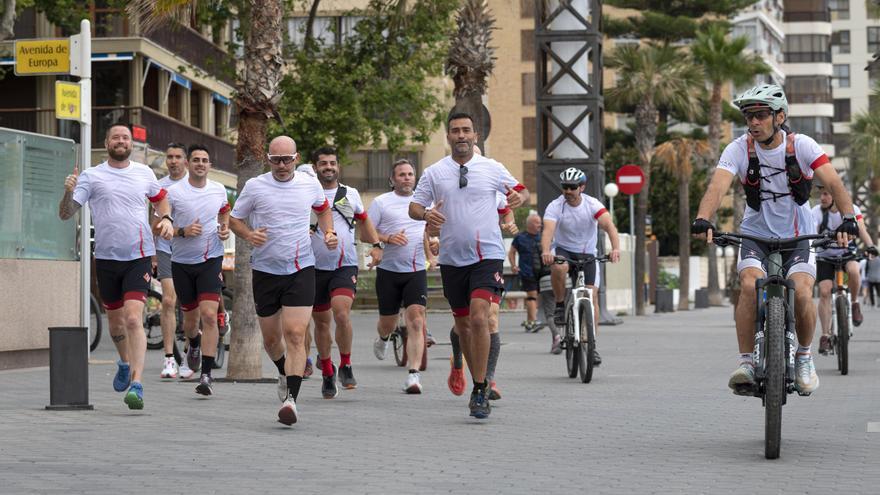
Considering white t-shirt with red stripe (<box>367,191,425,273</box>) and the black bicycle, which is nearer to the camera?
the black bicycle

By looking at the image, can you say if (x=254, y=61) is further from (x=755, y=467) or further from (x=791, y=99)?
(x=791, y=99)

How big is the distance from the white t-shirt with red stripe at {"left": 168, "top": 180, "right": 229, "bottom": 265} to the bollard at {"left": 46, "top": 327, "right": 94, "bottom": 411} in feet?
9.67

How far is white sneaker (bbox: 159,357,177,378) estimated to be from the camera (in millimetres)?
16172

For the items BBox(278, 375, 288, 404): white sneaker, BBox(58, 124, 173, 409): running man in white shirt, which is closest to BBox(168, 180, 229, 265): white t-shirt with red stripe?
BBox(58, 124, 173, 409): running man in white shirt

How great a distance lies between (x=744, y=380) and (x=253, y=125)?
284 inches

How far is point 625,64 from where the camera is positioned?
61.5 metres

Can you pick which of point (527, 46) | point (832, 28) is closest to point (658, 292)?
point (527, 46)

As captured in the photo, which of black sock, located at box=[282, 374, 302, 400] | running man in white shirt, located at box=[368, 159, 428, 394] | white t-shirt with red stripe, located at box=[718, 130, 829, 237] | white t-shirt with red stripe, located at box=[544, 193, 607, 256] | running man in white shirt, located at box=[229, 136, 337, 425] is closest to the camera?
white t-shirt with red stripe, located at box=[718, 130, 829, 237]

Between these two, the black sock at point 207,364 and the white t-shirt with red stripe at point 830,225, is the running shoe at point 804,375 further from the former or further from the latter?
the white t-shirt with red stripe at point 830,225

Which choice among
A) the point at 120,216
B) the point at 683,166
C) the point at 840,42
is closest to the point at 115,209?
the point at 120,216

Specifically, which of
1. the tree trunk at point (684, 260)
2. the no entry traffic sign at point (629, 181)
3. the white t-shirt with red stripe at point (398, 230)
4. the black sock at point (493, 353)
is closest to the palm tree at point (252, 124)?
the white t-shirt with red stripe at point (398, 230)

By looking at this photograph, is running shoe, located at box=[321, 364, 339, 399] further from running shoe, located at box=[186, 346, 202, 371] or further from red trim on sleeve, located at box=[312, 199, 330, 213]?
running shoe, located at box=[186, 346, 202, 371]

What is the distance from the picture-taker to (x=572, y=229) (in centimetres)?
1722

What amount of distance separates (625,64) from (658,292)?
1693 cm
